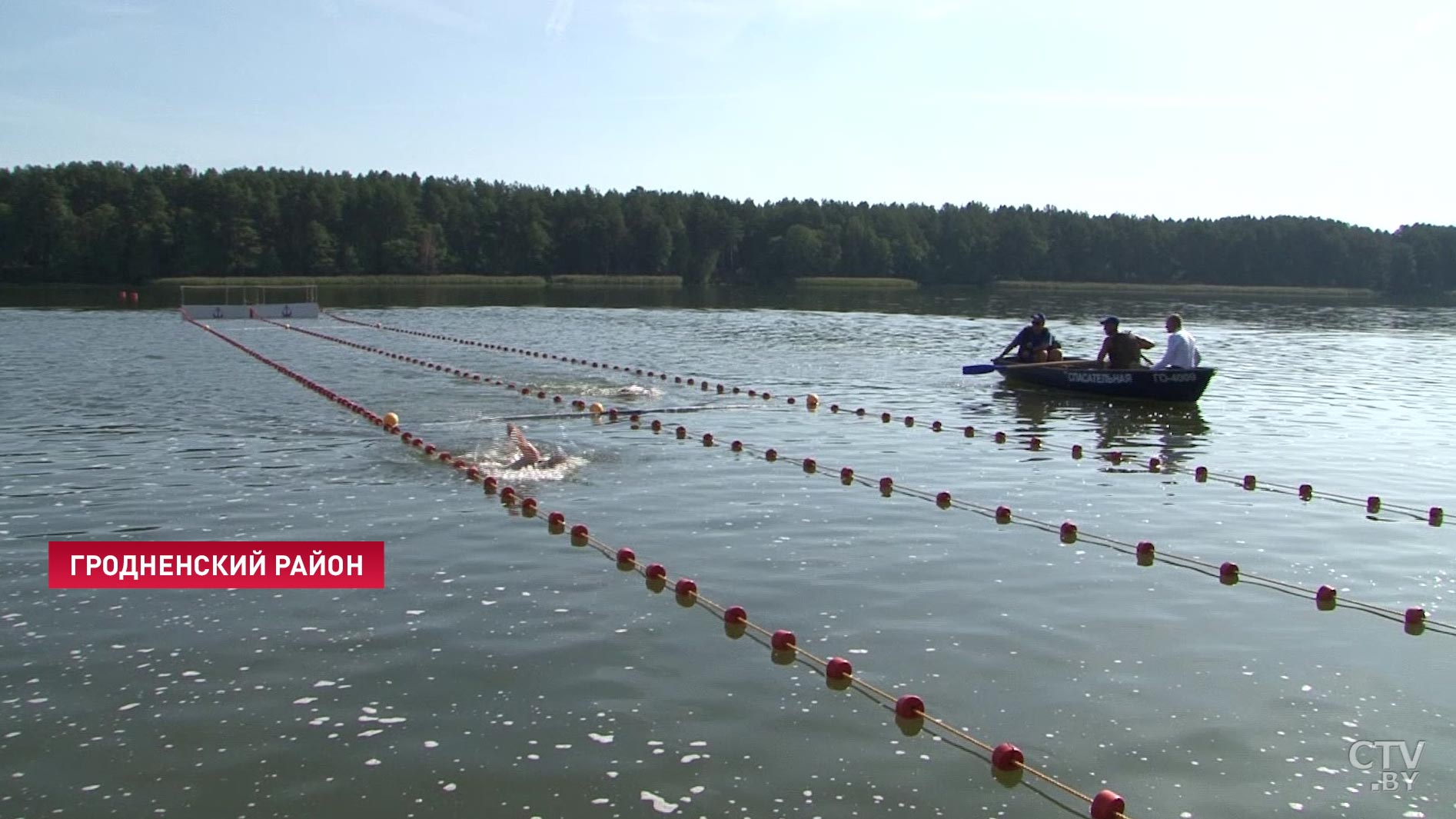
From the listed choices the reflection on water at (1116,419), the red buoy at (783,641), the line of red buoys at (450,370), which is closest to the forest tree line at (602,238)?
the line of red buoys at (450,370)

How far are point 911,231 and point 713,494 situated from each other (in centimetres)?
13431

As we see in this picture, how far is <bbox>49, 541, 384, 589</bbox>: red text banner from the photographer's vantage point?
1015cm

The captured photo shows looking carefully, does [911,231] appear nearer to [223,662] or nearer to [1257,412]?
[1257,412]

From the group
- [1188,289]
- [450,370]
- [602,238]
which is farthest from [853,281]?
[450,370]

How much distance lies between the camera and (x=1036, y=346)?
88.7 ft

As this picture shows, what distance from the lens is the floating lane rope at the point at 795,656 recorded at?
655cm

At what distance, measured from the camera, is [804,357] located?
117 feet

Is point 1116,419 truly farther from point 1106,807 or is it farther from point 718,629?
point 1106,807

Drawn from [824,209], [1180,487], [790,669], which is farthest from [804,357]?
[824,209]

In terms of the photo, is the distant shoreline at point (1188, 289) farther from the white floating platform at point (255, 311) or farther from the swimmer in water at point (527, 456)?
the swimmer in water at point (527, 456)

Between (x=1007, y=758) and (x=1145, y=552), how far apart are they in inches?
204

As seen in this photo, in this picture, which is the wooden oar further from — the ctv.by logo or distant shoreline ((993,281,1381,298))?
distant shoreline ((993,281,1381,298))

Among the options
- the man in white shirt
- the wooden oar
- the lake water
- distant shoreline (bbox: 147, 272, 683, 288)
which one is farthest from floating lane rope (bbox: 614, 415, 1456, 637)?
distant shoreline (bbox: 147, 272, 683, 288)

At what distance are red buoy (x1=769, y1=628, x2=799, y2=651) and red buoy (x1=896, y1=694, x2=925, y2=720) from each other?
1258mm
